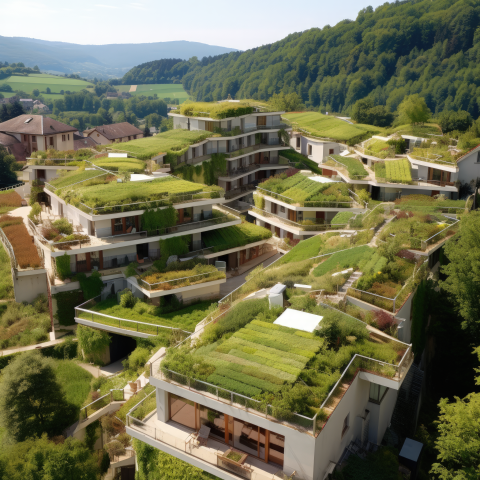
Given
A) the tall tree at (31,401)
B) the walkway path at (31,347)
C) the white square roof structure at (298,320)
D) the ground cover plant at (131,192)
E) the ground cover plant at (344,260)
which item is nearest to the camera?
the white square roof structure at (298,320)

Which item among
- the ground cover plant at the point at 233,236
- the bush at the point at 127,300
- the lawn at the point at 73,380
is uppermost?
the ground cover plant at the point at 233,236

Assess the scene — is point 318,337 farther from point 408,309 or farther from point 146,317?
point 146,317

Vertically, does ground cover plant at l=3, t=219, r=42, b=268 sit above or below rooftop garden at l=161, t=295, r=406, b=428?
below

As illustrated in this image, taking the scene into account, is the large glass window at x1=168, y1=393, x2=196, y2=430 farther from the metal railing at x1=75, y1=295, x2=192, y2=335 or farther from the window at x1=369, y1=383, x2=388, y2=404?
the metal railing at x1=75, y1=295, x2=192, y2=335

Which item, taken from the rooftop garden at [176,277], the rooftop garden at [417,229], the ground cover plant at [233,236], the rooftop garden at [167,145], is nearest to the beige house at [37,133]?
the rooftop garden at [167,145]

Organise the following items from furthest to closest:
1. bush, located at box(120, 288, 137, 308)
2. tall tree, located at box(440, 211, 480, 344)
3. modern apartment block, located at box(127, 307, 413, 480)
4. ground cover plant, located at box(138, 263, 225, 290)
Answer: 1. bush, located at box(120, 288, 137, 308)
2. ground cover plant, located at box(138, 263, 225, 290)
3. tall tree, located at box(440, 211, 480, 344)
4. modern apartment block, located at box(127, 307, 413, 480)

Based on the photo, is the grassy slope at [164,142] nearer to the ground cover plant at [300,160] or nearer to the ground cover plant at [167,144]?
the ground cover plant at [167,144]

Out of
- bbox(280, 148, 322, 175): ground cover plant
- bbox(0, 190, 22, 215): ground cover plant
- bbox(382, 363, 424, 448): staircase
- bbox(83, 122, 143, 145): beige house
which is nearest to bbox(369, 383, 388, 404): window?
bbox(382, 363, 424, 448): staircase
